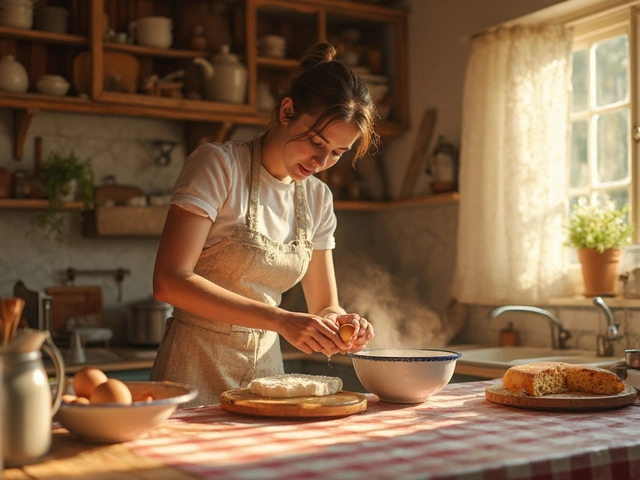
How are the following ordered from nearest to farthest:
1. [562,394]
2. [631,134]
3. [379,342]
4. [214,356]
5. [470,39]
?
1. [562,394]
2. [214,356]
3. [631,134]
4. [379,342]
5. [470,39]

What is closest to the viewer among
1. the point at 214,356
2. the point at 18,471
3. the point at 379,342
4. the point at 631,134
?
the point at 18,471

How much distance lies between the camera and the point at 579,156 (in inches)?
134

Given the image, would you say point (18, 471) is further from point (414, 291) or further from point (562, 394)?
point (414, 291)

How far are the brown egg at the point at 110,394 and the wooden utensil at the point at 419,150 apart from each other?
9.72 feet

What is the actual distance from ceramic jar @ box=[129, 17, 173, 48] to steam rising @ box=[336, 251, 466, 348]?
1.36m

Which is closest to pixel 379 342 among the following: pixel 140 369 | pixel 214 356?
pixel 140 369

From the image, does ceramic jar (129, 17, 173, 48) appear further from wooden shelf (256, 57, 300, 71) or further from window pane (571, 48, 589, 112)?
window pane (571, 48, 589, 112)

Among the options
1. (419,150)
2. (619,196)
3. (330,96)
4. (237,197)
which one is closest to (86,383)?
(237,197)

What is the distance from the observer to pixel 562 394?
161 centimetres

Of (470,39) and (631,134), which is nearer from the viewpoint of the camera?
(631,134)

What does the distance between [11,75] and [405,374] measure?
8.09 feet

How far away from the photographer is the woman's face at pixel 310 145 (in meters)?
1.81

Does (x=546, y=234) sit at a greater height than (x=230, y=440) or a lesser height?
greater

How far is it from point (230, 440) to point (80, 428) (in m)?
0.23
